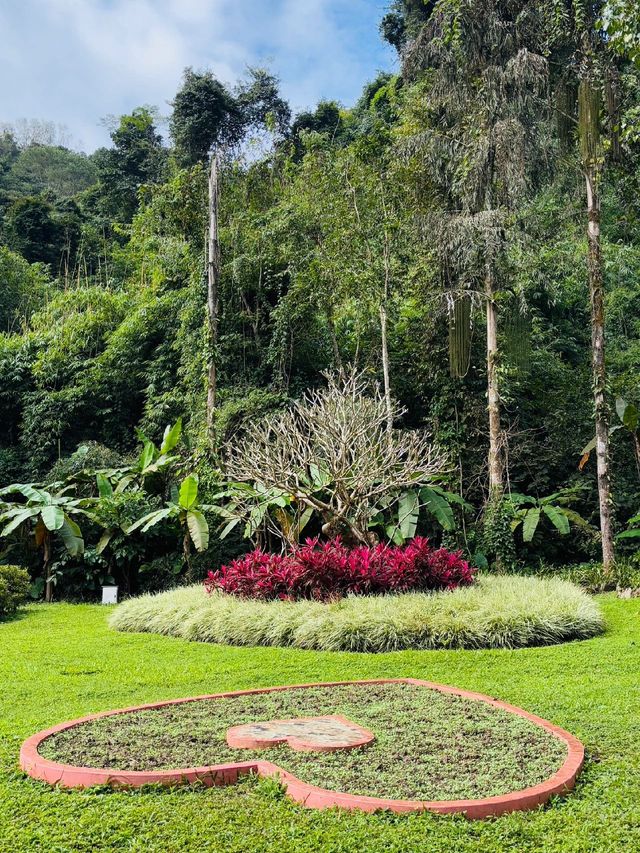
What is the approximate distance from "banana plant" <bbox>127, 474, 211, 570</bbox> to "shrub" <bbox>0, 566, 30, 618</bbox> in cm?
166

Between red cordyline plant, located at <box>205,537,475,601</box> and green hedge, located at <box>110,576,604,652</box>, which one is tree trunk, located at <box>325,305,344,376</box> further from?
green hedge, located at <box>110,576,604,652</box>

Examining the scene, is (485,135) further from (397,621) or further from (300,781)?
(300,781)

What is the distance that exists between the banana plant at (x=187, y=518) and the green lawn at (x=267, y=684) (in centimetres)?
186

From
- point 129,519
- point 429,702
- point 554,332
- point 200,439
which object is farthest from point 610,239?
point 429,702

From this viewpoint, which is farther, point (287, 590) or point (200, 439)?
point (200, 439)

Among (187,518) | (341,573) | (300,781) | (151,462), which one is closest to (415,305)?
(151,462)

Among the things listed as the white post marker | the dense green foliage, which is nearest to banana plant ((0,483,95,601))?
the dense green foliage

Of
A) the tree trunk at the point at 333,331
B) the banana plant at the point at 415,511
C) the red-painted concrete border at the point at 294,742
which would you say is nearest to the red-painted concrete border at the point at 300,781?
the red-painted concrete border at the point at 294,742

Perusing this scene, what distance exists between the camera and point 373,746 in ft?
12.2

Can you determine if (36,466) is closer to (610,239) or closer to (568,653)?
(568,653)

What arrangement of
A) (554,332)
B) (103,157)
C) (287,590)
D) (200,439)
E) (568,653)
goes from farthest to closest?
(103,157)
(554,332)
(200,439)
(287,590)
(568,653)

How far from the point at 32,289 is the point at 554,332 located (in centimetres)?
1428

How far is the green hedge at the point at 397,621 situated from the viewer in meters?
6.72

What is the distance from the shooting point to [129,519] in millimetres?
11430
